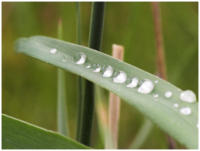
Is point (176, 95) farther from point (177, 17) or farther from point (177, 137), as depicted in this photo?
point (177, 17)

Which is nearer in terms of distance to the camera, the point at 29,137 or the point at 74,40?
the point at 29,137

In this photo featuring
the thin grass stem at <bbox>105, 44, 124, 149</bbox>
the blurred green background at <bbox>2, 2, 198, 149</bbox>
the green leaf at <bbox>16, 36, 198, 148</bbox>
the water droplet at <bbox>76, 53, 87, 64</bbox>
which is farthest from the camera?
the blurred green background at <bbox>2, 2, 198, 149</bbox>

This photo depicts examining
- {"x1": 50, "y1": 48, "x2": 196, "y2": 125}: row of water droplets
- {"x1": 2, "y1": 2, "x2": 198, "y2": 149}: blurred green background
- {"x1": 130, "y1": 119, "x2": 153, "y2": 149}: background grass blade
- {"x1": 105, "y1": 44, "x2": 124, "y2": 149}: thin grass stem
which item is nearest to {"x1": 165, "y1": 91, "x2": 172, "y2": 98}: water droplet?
{"x1": 50, "y1": 48, "x2": 196, "y2": 125}: row of water droplets

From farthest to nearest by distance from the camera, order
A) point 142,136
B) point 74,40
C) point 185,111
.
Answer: point 74,40
point 142,136
point 185,111

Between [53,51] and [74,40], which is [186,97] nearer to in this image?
[53,51]

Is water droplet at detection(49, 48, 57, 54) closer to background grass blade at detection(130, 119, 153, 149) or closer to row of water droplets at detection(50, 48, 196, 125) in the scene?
row of water droplets at detection(50, 48, 196, 125)

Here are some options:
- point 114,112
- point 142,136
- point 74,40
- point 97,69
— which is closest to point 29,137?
point 97,69
